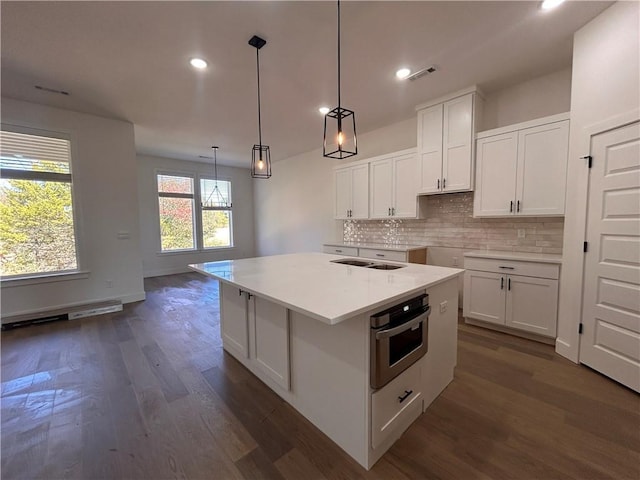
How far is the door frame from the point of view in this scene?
2.29 metres

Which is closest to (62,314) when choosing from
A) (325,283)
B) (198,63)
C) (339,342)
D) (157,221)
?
(157,221)

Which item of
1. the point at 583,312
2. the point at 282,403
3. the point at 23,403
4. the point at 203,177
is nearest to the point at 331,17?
the point at 282,403

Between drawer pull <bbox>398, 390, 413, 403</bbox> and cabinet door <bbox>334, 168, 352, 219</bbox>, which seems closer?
drawer pull <bbox>398, 390, 413, 403</bbox>

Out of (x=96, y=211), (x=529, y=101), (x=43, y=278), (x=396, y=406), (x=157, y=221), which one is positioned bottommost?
(x=396, y=406)

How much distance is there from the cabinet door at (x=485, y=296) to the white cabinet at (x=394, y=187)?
1.19 metres

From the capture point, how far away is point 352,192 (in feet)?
15.6

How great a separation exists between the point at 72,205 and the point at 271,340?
3.93 meters

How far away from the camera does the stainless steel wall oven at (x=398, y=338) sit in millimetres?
1366

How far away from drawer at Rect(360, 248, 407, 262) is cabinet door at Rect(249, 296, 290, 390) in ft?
7.71

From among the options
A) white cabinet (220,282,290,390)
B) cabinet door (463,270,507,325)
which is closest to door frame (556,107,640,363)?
cabinet door (463,270,507,325)

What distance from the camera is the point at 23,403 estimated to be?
1.96 metres

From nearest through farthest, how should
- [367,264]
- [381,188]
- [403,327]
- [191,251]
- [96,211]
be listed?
1. [403,327]
2. [367,264]
3. [96,211]
4. [381,188]
5. [191,251]

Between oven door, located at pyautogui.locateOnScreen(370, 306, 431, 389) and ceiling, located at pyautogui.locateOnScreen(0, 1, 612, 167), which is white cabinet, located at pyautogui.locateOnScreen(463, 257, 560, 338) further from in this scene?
ceiling, located at pyautogui.locateOnScreen(0, 1, 612, 167)

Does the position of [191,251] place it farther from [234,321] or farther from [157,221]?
[234,321]
